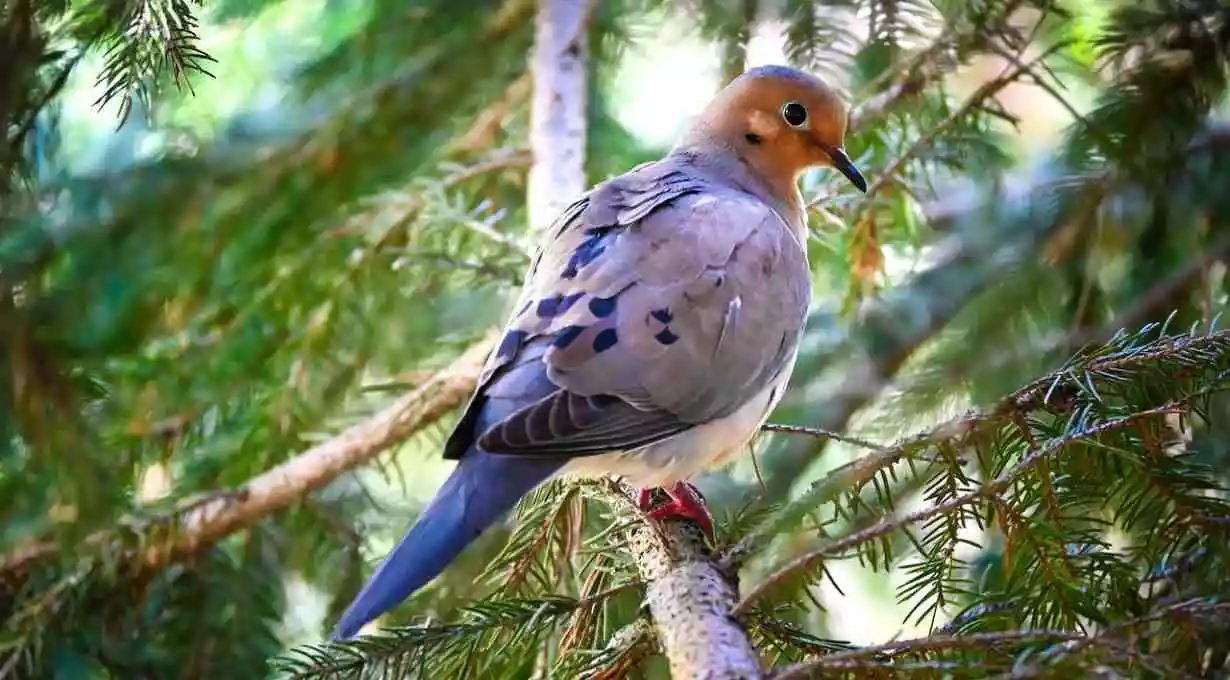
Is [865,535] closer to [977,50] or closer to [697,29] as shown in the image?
[977,50]

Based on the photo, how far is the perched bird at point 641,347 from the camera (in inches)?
68.2

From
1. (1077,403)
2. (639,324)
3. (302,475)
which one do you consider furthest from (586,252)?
(1077,403)

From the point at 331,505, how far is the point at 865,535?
5.68ft

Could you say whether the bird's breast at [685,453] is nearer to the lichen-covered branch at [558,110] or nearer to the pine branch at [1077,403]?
the pine branch at [1077,403]

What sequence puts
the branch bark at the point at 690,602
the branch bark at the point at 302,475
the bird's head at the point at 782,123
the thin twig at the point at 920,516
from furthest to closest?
the bird's head at the point at 782,123
the branch bark at the point at 302,475
the branch bark at the point at 690,602
the thin twig at the point at 920,516

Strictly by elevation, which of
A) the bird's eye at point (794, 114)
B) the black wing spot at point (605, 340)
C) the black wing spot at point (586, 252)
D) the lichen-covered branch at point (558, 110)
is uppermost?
the lichen-covered branch at point (558, 110)

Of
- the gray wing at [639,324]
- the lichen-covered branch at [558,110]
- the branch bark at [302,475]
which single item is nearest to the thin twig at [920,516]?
the gray wing at [639,324]

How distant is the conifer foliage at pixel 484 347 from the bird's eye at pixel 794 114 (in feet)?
0.55

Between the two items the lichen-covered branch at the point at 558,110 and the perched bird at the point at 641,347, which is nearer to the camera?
the perched bird at the point at 641,347

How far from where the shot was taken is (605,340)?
1.92 meters

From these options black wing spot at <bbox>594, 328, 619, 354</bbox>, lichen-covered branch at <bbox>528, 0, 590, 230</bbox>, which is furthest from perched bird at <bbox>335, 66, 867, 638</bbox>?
lichen-covered branch at <bbox>528, 0, 590, 230</bbox>

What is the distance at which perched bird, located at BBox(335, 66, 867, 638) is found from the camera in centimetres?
173

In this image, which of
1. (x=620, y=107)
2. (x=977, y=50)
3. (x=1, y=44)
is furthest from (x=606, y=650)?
(x=620, y=107)

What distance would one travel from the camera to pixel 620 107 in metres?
3.66
